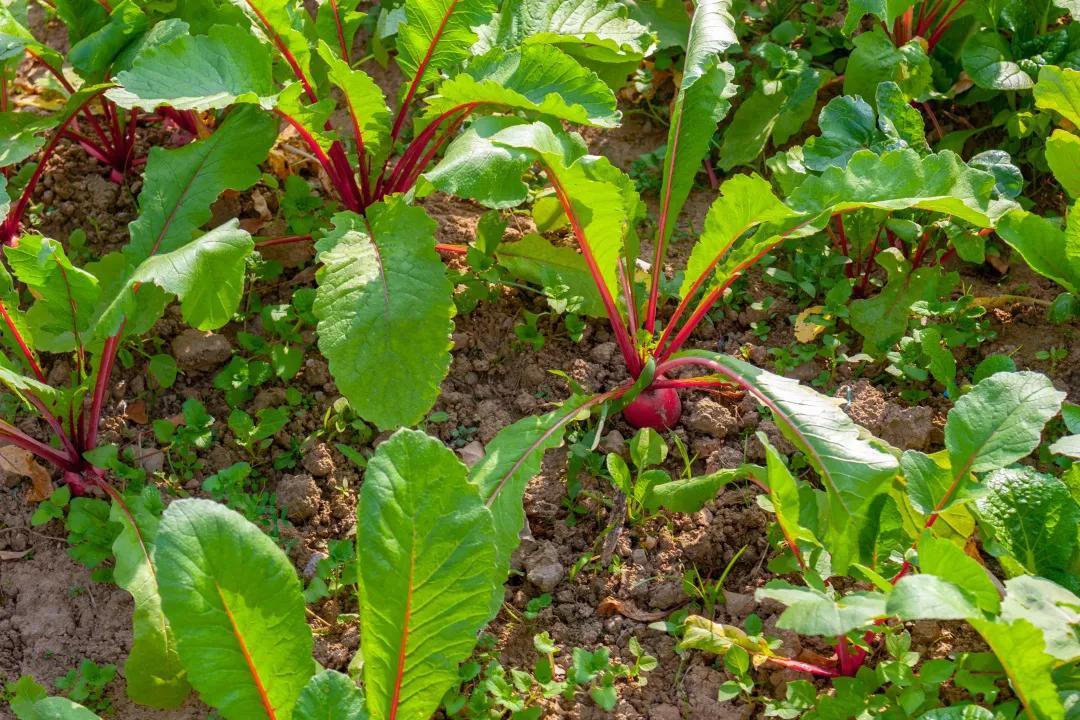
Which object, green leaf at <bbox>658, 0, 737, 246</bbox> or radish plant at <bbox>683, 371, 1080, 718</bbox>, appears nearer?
radish plant at <bbox>683, 371, 1080, 718</bbox>

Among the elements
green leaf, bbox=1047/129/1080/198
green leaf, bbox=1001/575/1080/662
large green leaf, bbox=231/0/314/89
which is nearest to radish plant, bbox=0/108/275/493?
large green leaf, bbox=231/0/314/89

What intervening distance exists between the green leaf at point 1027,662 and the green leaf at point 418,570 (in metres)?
0.92

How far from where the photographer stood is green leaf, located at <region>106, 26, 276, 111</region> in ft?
8.63

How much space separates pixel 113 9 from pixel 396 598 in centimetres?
199

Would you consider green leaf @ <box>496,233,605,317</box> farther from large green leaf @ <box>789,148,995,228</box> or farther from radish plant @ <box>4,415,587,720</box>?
radish plant @ <box>4,415,587,720</box>

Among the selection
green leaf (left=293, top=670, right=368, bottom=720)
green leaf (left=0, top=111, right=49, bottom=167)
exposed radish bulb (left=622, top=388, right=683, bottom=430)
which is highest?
green leaf (left=0, top=111, right=49, bottom=167)

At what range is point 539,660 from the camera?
8.20 feet

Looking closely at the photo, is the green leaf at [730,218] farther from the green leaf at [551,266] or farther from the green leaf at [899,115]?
the green leaf at [899,115]

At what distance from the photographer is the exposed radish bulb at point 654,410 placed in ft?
9.30

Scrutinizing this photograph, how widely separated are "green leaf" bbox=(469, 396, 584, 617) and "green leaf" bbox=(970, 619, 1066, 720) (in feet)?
3.12

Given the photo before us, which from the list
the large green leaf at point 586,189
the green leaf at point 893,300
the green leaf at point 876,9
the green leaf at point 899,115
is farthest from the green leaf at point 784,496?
the green leaf at point 876,9

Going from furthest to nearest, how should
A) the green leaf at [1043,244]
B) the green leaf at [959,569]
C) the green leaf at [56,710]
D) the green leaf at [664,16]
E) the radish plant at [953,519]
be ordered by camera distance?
the green leaf at [664,16] → the green leaf at [1043,244] → the radish plant at [953,519] → the green leaf at [56,710] → the green leaf at [959,569]

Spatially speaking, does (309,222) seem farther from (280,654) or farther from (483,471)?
(280,654)

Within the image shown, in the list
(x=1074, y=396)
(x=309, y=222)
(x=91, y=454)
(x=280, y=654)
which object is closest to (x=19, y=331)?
(x=91, y=454)
